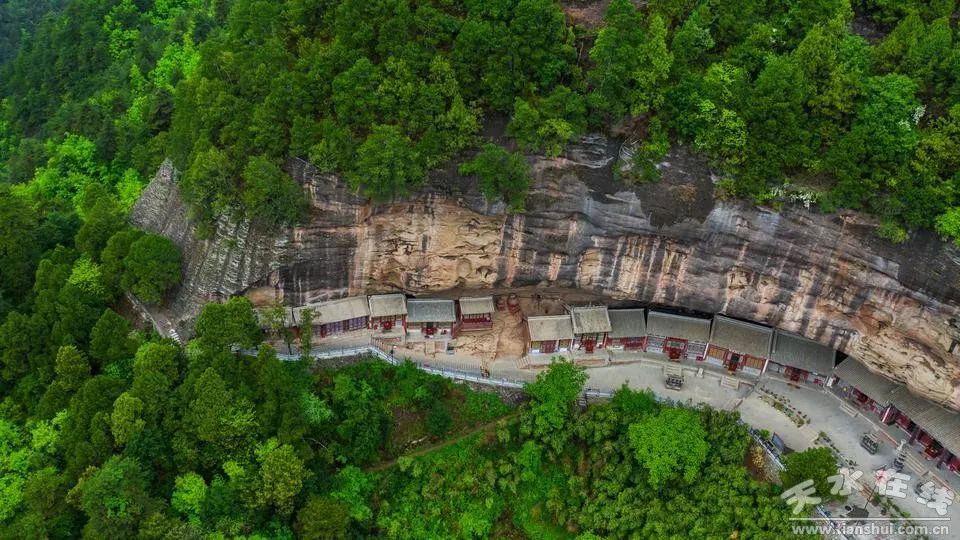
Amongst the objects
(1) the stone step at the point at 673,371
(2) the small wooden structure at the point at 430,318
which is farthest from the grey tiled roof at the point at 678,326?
(2) the small wooden structure at the point at 430,318

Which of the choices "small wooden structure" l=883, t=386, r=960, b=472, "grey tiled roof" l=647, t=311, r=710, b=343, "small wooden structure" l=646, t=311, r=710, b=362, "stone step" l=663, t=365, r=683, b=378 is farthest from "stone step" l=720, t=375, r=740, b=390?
"small wooden structure" l=883, t=386, r=960, b=472

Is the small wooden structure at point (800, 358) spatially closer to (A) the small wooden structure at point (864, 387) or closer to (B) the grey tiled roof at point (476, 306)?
(A) the small wooden structure at point (864, 387)

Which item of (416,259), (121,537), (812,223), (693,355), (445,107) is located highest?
(445,107)

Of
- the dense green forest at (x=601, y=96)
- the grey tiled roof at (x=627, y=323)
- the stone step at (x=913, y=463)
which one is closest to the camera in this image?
the dense green forest at (x=601, y=96)

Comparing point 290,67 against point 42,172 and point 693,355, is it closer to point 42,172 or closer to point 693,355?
point 693,355

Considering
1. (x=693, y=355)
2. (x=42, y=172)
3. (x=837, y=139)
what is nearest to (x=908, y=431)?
(x=693, y=355)

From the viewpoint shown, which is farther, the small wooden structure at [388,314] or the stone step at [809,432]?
the small wooden structure at [388,314]
